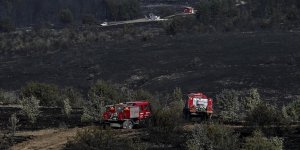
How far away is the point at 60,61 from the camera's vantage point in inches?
2899

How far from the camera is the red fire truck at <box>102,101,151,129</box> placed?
1115 inches

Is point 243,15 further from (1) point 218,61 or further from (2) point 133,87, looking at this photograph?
(2) point 133,87

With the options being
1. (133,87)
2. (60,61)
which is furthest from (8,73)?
(133,87)

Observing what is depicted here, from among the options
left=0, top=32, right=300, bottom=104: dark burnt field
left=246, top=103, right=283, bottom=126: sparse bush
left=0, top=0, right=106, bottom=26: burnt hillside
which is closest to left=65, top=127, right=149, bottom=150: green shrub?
left=246, top=103, right=283, bottom=126: sparse bush

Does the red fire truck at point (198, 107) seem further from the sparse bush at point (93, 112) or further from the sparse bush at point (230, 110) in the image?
the sparse bush at point (93, 112)

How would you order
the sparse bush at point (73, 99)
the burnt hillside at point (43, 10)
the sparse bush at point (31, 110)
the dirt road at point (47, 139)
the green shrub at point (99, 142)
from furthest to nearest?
the burnt hillside at point (43, 10) → the sparse bush at point (73, 99) → the sparse bush at point (31, 110) → the dirt road at point (47, 139) → the green shrub at point (99, 142)

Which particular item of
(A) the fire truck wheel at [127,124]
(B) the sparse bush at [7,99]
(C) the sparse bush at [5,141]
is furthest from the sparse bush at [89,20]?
(C) the sparse bush at [5,141]

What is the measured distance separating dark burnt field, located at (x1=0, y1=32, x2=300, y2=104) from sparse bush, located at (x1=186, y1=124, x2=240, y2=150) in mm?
24046

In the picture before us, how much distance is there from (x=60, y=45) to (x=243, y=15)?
3694 cm

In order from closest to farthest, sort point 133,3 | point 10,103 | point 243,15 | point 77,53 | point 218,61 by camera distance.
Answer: point 10,103
point 218,61
point 77,53
point 243,15
point 133,3

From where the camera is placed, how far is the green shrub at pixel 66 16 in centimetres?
11575

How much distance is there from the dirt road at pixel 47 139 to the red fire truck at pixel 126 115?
2.36m

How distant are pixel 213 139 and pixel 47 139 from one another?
1101 centimetres

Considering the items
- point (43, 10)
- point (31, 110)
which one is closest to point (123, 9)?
point (43, 10)
